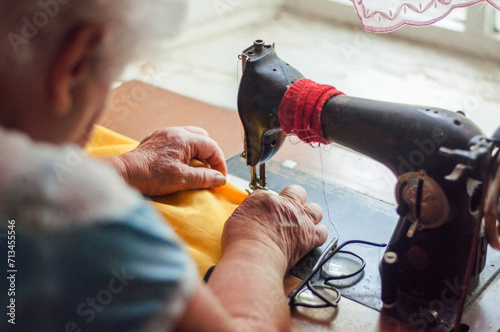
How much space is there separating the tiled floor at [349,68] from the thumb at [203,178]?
3.12 ft

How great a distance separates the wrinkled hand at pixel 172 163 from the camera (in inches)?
50.2

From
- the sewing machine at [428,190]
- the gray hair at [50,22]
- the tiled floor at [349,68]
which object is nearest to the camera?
the gray hair at [50,22]

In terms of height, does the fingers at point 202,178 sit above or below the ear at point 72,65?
below

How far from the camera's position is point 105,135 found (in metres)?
1.51

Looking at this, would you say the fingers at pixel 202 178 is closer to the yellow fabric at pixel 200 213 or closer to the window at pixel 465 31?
the yellow fabric at pixel 200 213

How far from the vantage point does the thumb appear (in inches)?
50.9

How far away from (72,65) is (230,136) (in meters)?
1.11

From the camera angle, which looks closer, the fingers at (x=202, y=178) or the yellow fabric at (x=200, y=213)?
the yellow fabric at (x=200, y=213)

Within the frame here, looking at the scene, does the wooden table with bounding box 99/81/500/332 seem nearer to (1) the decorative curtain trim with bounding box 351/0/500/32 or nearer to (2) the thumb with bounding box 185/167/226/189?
(2) the thumb with bounding box 185/167/226/189

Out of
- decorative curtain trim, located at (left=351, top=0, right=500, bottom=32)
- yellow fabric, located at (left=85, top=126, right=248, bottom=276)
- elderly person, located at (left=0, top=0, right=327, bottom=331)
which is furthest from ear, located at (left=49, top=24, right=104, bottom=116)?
decorative curtain trim, located at (left=351, top=0, right=500, bottom=32)

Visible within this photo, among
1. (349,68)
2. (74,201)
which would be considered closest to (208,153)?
(74,201)

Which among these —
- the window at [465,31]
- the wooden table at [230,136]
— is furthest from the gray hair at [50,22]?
the window at [465,31]

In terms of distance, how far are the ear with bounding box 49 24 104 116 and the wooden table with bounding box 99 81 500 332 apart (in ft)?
2.08

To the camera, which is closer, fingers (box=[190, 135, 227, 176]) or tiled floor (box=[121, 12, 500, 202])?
fingers (box=[190, 135, 227, 176])
